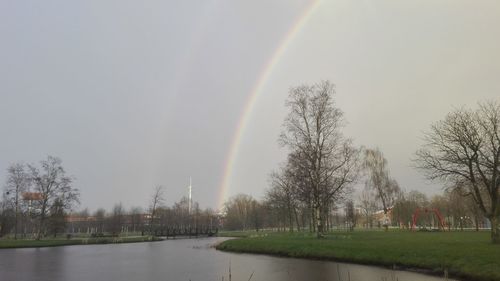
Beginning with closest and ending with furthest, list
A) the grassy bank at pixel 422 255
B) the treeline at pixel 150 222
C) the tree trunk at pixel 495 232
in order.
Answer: the grassy bank at pixel 422 255 < the tree trunk at pixel 495 232 < the treeline at pixel 150 222

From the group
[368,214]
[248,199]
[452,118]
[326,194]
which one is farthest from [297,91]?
[248,199]

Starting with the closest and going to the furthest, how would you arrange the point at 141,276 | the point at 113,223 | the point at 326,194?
the point at 141,276, the point at 326,194, the point at 113,223

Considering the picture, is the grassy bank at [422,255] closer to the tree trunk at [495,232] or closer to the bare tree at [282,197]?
the tree trunk at [495,232]

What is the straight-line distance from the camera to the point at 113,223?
111 metres

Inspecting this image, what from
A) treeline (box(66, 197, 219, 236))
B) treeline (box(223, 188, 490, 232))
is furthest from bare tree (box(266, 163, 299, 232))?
treeline (box(66, 197, 219, 236))

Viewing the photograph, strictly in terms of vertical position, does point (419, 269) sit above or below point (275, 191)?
below

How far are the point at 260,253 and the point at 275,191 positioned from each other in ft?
134

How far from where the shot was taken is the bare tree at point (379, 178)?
240ft

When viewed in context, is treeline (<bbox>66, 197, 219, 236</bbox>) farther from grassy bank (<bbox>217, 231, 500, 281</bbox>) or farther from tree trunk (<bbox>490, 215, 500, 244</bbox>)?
tree trunk (<bbox>490, 215, 500, 244</bbox>)

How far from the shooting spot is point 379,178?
7306 centimetres

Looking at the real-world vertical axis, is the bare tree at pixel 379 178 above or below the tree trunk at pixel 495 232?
above

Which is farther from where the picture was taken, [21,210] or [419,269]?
[21,210]

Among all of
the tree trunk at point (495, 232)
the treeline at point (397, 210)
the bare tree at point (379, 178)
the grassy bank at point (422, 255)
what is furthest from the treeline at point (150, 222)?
the tree trunk at point (495, 232)

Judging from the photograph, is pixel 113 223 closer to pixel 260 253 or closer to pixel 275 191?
pixel 275 191
